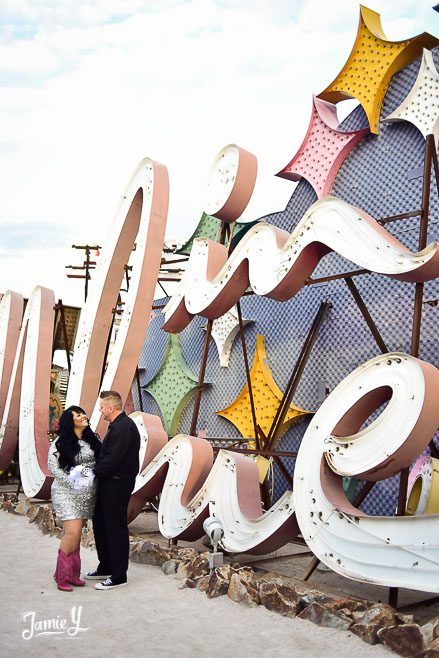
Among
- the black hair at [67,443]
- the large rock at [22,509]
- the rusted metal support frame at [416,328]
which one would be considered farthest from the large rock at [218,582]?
the large rock at [22,509]

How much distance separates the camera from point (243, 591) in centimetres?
497

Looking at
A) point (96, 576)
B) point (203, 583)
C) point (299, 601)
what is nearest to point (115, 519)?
point (96, 576)

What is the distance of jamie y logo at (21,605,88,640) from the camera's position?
429cm

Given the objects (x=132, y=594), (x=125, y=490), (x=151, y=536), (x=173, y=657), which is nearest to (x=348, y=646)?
(x=173, y=657)

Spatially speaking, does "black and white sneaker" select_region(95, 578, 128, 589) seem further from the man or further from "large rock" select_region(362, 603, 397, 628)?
"large rock" select_region(362, 603, 397, 628)

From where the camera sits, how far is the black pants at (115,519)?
546cm

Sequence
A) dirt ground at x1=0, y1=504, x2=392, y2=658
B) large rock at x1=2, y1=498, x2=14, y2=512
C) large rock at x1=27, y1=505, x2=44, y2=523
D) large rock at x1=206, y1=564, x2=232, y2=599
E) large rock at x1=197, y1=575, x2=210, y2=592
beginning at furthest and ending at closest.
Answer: large rock at x1=2, y1=498, x2=14, y2=512, large rock at x1=27, y1=505, x2=44, y2=523, large rock at x1=197, y1=575, x2=210, y2=592, large rock at x1=206, y1=564, x2=232, y2=599, dirt ground at x1=0, y1=504, x2=392, y2=658

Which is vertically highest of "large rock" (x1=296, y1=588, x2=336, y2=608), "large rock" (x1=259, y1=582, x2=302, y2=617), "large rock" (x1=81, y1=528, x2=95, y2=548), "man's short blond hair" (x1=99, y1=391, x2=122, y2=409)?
"man's short blond hair" (x1=99, y1=391, x2=122, y2=409)

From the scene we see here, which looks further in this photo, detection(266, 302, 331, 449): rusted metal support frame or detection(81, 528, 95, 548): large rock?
detection(266, 302, 331, 449): rusted metal support frame

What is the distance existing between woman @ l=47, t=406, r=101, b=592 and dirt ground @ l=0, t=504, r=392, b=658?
6.3 inches

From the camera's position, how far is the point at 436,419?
179 inches

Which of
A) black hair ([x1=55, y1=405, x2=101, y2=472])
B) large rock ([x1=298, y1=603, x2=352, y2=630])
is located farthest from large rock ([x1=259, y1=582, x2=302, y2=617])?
black hair ([x1=55, y1=405, x2=101, y2=472])

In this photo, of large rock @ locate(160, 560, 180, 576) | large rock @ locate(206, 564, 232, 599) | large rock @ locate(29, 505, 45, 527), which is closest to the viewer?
large rock @ locate(206, 564, 232, 599)

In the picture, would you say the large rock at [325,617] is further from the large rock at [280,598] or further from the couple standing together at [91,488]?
the couple standing together at [91,488]
